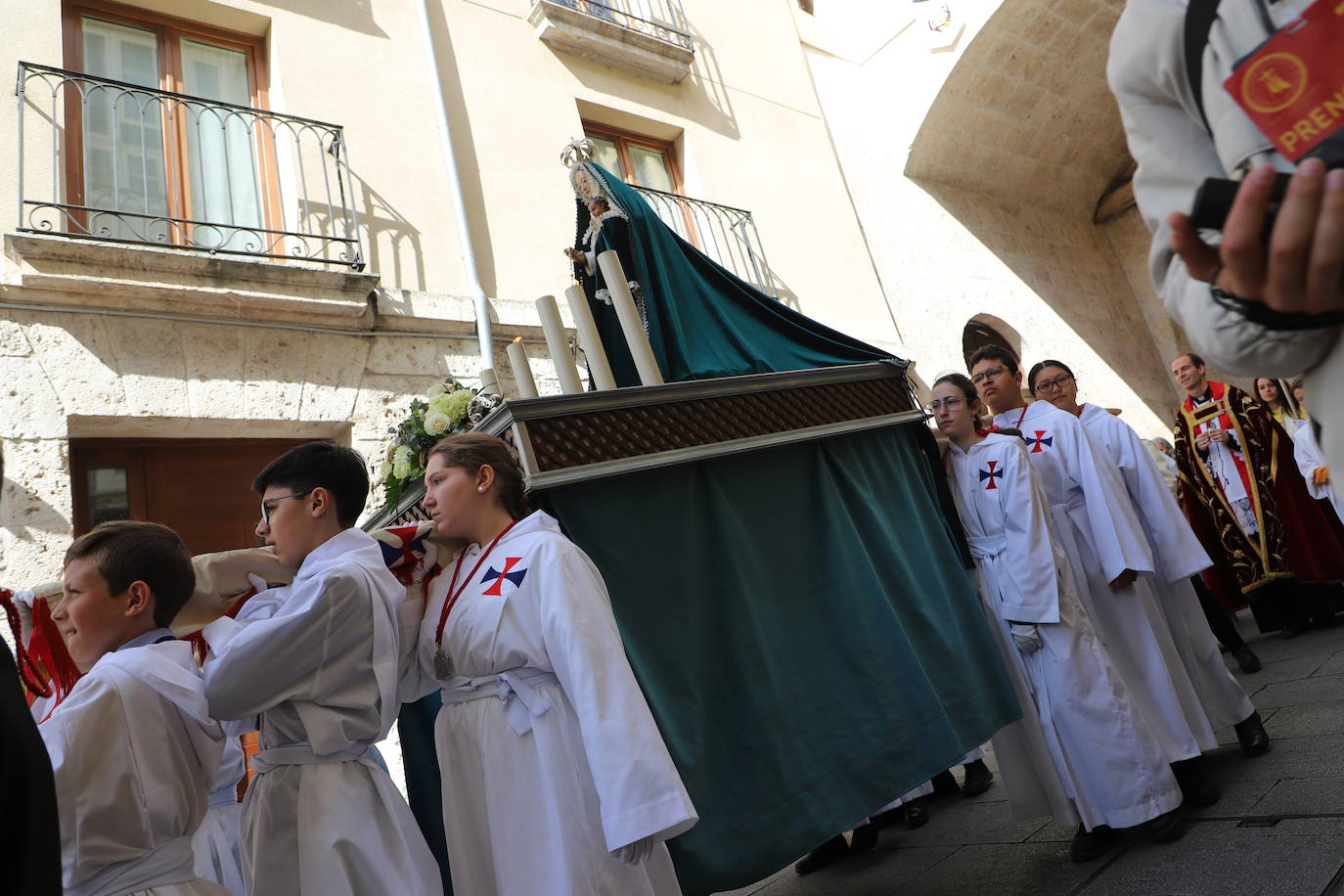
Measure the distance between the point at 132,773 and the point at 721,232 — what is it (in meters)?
6.72

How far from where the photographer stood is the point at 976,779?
4121 mm

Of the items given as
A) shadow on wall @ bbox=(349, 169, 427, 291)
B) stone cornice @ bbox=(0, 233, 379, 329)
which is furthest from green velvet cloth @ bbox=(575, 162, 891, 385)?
shadow on wall @ bbox=(349, 169, 427, 291)

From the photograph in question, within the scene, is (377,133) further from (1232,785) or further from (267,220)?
(1232,785)

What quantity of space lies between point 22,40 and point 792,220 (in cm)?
605

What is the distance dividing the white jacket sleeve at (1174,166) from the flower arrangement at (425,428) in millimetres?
2107

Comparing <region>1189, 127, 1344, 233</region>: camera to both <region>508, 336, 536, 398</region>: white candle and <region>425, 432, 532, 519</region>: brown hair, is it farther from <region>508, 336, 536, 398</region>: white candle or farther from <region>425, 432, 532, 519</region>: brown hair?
<region>508, 336, 536, 398</region>: white candle

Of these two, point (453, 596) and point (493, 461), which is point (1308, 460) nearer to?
point (493, 461)

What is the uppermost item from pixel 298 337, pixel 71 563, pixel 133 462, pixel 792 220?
pixel 792 220

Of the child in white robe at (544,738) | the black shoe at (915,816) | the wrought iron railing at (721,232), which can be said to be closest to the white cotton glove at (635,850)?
the child in white robe at (544,738)

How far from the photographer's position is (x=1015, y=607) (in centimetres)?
315

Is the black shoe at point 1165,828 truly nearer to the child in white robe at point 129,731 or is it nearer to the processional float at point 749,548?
the processional float at point 749,548

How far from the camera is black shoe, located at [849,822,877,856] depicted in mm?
3523

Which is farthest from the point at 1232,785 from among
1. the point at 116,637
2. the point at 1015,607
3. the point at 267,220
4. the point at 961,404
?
the point at 267,220

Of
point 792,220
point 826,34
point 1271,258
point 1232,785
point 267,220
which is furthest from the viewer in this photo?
point 826,34
